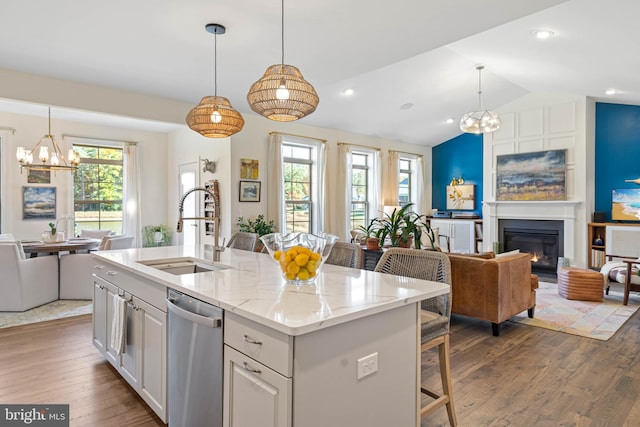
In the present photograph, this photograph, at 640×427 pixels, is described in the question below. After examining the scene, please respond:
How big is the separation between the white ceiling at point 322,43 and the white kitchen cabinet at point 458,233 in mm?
3318

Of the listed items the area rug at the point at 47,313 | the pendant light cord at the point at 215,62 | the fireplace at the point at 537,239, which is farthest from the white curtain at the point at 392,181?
the area rug at the point at 47,313

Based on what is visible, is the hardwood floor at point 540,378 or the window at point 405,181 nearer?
the hardwood floor at point 540,378

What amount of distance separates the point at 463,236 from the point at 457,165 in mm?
1764

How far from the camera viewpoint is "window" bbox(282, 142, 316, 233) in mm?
7098

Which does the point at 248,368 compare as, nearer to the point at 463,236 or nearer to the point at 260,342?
the point at 260,342

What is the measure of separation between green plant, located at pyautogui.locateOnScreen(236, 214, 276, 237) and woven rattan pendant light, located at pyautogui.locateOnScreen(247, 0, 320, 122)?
371 centimetres

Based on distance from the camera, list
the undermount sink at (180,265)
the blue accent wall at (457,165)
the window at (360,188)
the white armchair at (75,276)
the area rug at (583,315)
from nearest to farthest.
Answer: the undermount sink at (180,265) < the area rug at (583,315) < the white armchair at (75,276) < the window at (360,188) < the blue accent wall at (457,165)

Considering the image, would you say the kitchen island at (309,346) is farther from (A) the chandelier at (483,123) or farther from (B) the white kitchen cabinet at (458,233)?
(B) the white kitchen cabinet at (458,233)

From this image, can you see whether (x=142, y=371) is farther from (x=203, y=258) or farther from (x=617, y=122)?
(x=617, y=122)

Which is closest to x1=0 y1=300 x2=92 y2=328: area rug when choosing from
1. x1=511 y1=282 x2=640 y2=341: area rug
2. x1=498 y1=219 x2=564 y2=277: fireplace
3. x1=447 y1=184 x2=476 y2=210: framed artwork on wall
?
x1=511 y1=282 x2=640 y2=341: area rug

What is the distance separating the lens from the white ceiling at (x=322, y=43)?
311cm

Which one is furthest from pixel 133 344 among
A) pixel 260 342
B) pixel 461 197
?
pixel 461 197

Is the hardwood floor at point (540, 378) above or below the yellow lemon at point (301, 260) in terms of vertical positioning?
below

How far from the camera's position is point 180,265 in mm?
2924
